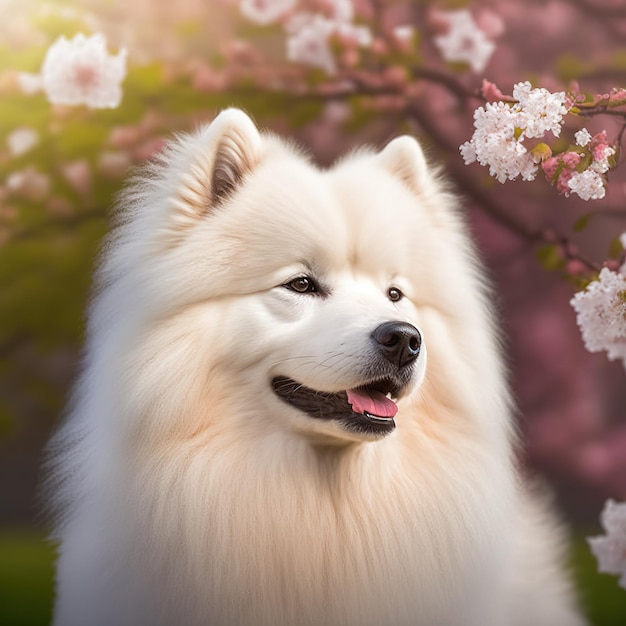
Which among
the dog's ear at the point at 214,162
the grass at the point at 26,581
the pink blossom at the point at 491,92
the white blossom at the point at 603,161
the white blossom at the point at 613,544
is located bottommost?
the grass at the point at 26,581

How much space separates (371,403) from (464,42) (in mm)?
2092

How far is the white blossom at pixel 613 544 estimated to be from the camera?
3.20 metres

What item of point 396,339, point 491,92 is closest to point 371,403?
point 396,339

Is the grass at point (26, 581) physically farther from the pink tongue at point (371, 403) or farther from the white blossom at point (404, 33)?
the white blossom at point (404, 33)

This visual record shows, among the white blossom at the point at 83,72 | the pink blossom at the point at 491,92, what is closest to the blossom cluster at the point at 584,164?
the pink blossom at the point at 491,92

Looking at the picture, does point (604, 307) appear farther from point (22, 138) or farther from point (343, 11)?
point (22, 138)

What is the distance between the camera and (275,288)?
217cm

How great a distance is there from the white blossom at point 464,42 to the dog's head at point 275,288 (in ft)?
5.06

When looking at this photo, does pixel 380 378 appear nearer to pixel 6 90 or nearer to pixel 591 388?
pixel 591 388

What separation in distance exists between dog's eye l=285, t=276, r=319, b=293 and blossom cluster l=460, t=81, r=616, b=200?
566mm

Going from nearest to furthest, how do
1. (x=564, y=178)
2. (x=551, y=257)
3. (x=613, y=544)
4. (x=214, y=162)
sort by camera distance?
(x=214, y=162) < (x=564, y=178) < (x=551, y=257) < (x=613, y=544)

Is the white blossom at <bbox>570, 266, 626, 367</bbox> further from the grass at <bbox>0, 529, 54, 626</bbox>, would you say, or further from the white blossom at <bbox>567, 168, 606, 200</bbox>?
the grass at <bbox>0, 529, 54, 626</bbox>

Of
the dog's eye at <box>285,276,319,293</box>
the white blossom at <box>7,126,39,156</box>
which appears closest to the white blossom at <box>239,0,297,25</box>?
the white blossom at <box>7,126,39,156</box>

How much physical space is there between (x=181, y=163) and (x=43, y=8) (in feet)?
5.43
